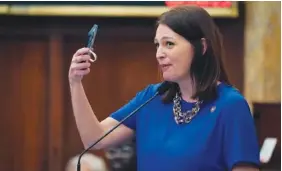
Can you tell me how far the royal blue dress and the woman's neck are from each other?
3 cm

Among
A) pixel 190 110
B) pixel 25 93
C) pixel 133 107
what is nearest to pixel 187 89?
pixel 190 110

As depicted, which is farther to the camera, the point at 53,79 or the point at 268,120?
the point at 53,79

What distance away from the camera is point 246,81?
13.3 feet

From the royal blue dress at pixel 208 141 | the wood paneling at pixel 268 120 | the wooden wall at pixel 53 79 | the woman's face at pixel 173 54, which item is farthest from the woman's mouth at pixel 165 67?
the wooden wall at pixel 53 79

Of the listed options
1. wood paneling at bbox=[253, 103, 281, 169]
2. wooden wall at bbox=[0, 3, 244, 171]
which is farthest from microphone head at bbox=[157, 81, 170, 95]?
wooden wall at bbox=[0, 3, 244, 171]

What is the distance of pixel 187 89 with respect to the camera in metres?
1.43

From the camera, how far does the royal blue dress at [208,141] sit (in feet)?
4.25

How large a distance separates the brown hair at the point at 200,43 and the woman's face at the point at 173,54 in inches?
0.5

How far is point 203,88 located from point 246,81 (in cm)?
271

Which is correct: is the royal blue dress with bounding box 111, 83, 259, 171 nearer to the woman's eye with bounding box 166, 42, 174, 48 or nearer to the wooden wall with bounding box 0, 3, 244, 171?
the woman's eye with bounding box 166, 42, 174, 48

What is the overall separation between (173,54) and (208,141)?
0.20 meters

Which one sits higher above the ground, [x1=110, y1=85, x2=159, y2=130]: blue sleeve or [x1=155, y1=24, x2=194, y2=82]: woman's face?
[x1=155, y1=24, x2=194, y2=82]: woman's face

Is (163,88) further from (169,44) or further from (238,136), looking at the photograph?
(238,136)

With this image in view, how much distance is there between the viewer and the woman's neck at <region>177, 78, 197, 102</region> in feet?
4.65
